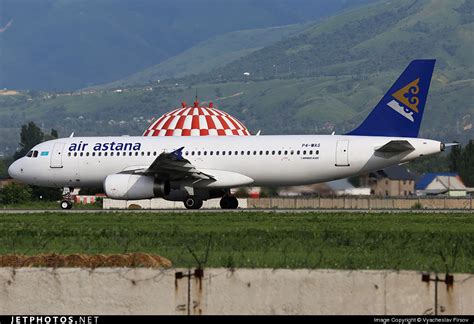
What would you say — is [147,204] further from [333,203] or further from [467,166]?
[467,166]

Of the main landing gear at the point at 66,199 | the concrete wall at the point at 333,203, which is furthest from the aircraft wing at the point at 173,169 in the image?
the concrete wall at the point at 333,203

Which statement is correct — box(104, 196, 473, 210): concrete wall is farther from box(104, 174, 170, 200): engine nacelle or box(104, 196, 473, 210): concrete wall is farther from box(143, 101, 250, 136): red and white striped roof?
box(104, 174, 170, 200): engine nacelle

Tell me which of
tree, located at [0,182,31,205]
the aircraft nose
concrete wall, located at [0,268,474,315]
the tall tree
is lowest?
concrete wall, located at [0,268,474,315]

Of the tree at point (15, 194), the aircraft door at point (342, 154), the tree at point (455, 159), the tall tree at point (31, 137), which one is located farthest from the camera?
the tall tree at point (31, 137)

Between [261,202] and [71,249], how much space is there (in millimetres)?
38086

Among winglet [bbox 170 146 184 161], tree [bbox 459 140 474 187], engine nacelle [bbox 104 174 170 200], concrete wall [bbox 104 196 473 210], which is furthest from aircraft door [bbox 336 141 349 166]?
tree [bbox 459 140 474 187]

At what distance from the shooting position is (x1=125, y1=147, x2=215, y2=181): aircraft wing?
2226 inches

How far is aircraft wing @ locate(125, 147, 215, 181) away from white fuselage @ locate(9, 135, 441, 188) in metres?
1.02

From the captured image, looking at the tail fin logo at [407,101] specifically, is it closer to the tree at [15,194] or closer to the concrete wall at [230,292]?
the tree at [15,194]

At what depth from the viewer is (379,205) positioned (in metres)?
70.6

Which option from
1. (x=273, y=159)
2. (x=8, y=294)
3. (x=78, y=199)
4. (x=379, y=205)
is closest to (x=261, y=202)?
(x=379, y=205)

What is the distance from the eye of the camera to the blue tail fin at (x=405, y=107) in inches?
2247

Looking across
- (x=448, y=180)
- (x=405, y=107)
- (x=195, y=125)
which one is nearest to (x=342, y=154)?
(x=405, y=107)

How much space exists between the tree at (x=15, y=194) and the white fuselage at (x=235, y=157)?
54.3ft
